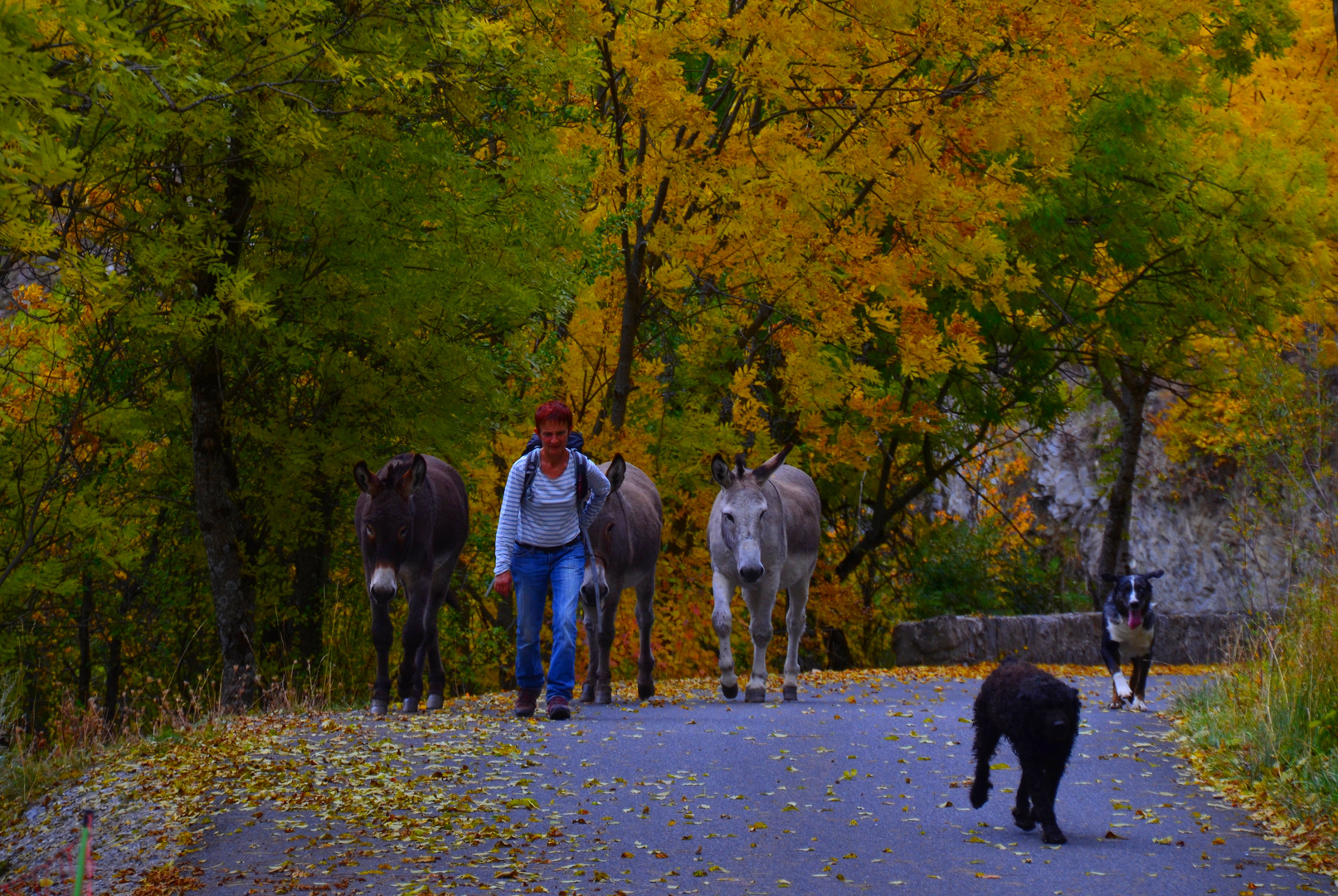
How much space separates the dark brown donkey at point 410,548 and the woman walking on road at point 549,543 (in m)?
0.92

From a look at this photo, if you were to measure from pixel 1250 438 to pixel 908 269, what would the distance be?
9653mm

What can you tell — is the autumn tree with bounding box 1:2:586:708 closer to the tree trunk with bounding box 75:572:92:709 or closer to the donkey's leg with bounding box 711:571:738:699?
A: the donkey's leg with bounding box 711:571:738:699

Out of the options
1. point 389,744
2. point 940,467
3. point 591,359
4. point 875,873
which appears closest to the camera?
point 875,873

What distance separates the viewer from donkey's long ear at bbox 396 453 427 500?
36.9 feet

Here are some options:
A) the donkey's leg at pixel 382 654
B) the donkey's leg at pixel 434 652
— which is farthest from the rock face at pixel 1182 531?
the donkey's leg at pixel 382 654

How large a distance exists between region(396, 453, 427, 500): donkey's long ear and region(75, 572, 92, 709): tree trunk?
7.96 m

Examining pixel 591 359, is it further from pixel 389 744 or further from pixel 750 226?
pixel 389 744

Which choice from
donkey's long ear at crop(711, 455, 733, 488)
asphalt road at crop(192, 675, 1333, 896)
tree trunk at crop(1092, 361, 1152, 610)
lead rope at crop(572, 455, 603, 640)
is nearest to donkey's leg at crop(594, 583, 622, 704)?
lead rope at crop(572, 455, 603, 640)

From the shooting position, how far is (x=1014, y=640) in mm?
21359

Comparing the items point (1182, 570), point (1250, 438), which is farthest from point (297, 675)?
point (1182, 570)

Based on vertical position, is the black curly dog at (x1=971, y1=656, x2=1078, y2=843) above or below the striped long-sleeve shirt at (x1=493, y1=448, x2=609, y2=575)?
below

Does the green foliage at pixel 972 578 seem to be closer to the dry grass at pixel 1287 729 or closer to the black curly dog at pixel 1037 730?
the dry grass at pixel 1287 729

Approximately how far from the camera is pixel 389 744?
938 centimetres

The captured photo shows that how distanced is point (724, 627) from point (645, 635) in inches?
41.2
